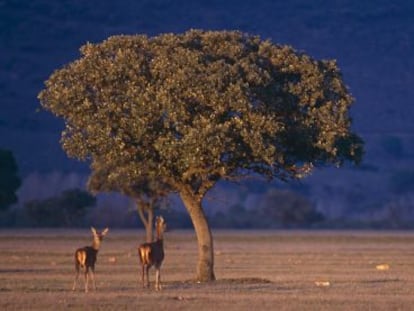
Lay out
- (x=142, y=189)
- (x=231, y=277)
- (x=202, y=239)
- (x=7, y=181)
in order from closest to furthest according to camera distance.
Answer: (x=202, y=239) → (x=231, y=277) → (x=142, y=189) → (x=7, y=181)

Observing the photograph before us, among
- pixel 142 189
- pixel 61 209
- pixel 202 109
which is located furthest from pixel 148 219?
pixel 61 209

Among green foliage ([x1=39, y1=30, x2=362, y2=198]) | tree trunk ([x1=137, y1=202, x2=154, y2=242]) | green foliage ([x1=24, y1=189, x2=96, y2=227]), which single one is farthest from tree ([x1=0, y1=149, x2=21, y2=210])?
green foliage ([x1=39, y1=30, x2=362, y2=198])

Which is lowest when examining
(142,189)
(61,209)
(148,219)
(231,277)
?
(231,277)

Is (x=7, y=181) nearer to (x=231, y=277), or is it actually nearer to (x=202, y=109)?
(x=231, y=277)

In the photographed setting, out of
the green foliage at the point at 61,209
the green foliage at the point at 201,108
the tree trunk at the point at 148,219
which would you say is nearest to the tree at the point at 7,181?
the green foliage at the point at 61,209

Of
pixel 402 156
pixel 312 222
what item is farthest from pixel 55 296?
pixel 402 156

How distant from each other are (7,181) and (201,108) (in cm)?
5833

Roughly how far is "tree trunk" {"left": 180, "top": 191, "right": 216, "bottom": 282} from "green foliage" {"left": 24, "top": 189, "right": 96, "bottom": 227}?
65.9 meters

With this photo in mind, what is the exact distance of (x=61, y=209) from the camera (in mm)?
109750

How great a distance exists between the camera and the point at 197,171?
3756cm

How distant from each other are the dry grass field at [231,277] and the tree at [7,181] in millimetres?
12171

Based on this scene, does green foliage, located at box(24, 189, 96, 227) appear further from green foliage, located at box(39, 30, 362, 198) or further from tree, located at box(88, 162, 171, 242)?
green foliage, located at box(39, 30, 362, 198)

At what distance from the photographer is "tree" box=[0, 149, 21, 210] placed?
9261 centimetres

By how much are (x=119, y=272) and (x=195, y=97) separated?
1146 centimetres
